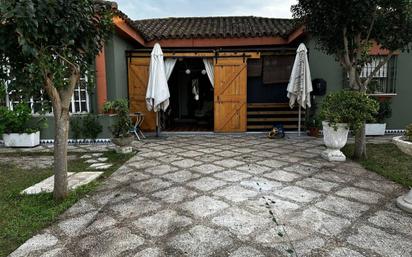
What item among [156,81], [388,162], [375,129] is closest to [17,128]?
[156,81]

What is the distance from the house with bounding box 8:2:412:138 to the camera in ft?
23.5

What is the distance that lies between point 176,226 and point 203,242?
1.28 feet

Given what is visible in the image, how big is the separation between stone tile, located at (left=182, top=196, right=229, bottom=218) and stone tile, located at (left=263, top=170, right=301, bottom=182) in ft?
4.03

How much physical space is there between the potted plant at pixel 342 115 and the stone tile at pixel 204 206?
2.75 metres

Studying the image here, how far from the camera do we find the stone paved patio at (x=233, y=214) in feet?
7.79

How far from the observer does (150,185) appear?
12.9 ft

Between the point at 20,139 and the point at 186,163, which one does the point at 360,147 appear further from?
the point at 20,139

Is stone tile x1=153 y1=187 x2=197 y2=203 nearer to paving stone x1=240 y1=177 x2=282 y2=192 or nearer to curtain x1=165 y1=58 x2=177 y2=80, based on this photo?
paving stone x1=240 y1=177 x2=282 y2=192

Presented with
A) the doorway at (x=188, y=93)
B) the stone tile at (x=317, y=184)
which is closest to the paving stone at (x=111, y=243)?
the stone tile at (x=317, y=184)

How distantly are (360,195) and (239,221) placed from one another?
168 centimetres

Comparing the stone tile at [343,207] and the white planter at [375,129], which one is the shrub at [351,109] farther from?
the white planter at [375,129]

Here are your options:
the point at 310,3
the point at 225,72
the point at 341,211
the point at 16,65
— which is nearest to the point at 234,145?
the point at 225,72

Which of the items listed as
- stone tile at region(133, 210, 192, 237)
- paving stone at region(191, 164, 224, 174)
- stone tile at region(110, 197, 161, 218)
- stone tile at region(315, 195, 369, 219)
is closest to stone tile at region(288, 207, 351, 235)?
stone tile at region(315, 195, 369, 219)

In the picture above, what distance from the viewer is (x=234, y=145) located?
6621 millimetres
